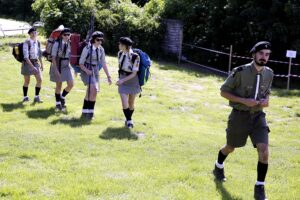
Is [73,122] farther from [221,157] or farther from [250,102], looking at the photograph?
[250,102]

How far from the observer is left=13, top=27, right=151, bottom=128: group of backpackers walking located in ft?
30.0

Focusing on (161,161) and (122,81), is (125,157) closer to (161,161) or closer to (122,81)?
(161,161)

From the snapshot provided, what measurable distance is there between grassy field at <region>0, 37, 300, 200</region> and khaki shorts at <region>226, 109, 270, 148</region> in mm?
703

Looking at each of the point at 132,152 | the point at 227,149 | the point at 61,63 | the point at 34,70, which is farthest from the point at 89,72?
the point at 227,149

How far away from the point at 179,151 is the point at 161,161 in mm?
800

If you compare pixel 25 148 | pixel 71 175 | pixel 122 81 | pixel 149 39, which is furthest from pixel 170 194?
pixel 149 39

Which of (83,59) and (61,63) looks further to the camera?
(61,63)

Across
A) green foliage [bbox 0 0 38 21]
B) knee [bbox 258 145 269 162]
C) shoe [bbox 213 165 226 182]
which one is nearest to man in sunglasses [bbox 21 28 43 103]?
shoe [bbox 213 165 226 182]

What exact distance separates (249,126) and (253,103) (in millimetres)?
377

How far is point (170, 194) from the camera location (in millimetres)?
5715

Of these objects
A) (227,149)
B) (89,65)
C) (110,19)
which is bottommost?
(227,149)

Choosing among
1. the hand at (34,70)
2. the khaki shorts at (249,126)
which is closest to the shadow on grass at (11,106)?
the hand at (34,70)

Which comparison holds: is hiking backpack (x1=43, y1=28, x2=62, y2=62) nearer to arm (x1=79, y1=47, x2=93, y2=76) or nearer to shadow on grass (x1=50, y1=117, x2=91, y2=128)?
arm (x1=79, y1=47, x2=93, y2=76)

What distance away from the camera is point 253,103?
18.5 feet
